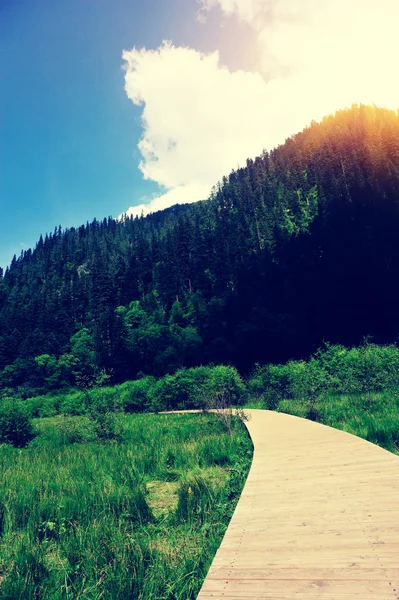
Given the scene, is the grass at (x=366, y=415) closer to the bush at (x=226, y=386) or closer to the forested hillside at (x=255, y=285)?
the bush at (x=226, y=386)

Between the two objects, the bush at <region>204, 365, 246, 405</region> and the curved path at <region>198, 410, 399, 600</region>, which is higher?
the curved path at <region>198, 410, 399, 600</region>

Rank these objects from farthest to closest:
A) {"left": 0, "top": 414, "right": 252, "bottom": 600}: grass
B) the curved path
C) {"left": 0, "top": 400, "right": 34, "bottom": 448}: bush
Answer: {"left": 0, "top": 400, "right": 34, "bottom": 448}: bush, {"left": 0, "top": 414, "right": 252, "bottom": 600}: grass, the curved path

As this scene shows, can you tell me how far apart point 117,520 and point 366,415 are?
36.4 feet

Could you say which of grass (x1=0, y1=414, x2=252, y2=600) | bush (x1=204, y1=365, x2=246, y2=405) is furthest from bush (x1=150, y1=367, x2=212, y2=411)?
grass (x1=0, y1=414, x2=252, y2=600)

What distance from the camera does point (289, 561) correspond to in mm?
3586

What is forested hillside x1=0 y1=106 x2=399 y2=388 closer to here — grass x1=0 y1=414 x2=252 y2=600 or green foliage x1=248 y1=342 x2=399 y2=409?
green foliage x1=248 y1=342 x2=399 y2=409

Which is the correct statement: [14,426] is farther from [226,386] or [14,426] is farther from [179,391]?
[226,386]

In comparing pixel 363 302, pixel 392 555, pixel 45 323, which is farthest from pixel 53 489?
pixel 45 323

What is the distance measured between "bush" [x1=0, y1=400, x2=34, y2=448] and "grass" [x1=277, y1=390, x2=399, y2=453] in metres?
14.4

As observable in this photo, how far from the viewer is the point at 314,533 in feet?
13.7

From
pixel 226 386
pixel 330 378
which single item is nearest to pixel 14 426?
pixel 226 386

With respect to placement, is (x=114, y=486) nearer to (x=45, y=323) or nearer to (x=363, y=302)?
(x=363, y=302)

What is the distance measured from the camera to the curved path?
3156 millimetres

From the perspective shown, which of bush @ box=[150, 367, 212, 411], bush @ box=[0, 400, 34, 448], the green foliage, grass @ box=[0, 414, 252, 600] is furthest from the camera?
bush @ box=[150, 367, 212, 411]
